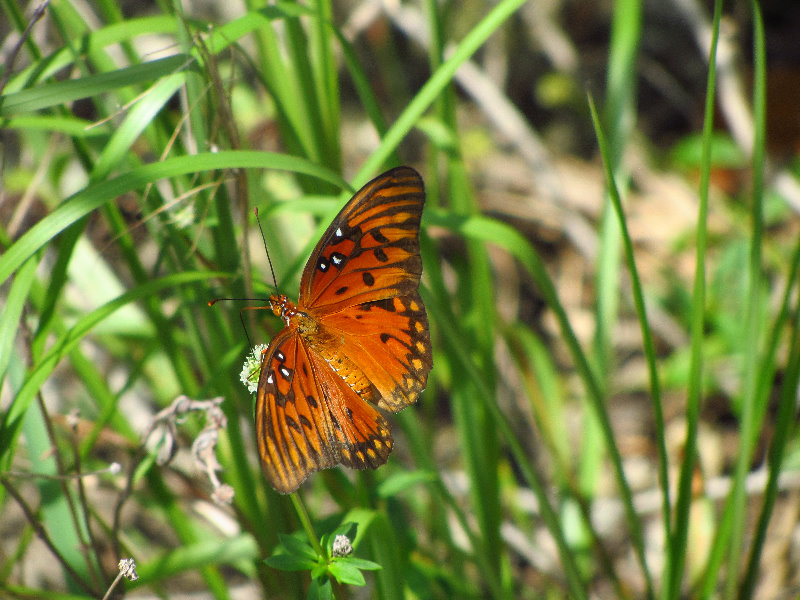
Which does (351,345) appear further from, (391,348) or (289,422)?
(289,422)

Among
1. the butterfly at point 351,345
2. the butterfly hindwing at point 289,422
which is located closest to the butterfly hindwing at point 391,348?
the butterfly at point 351,345

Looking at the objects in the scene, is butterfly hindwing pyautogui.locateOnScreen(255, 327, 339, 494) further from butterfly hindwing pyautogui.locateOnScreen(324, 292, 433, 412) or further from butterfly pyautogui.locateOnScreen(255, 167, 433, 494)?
butterfly hindwing pyautogui.locateOnScreen(324, 292, 433, 412)

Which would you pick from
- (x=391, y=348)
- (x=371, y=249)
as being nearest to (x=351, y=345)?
(x=391, y=348)

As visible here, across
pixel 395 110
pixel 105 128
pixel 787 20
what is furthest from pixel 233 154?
pixel 787 20

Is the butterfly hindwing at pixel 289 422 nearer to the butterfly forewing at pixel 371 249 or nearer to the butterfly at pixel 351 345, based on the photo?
the butterfly at pixel 351 345

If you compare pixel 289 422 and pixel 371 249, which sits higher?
pixel 371 249

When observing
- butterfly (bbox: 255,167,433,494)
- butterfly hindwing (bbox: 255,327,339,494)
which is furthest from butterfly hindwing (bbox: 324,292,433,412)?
butterfly hindwing (bbox: 255,327,339,494)

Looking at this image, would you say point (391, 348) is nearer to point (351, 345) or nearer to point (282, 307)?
point (351, 345)

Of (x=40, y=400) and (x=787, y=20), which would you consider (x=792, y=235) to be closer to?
(x=787, y=20)

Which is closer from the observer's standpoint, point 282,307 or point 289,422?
point 289,422
